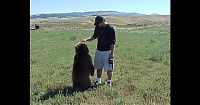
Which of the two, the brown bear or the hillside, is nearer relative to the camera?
the brown bear

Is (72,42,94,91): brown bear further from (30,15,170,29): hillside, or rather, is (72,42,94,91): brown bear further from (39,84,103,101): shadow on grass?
(30,15,170,29): hillside

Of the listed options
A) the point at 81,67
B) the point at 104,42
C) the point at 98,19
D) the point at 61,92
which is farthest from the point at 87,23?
the point at 61,92

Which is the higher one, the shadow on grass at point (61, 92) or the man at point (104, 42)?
the man at point (104, 42)

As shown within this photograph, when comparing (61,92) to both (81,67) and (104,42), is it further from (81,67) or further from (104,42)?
(104,42)

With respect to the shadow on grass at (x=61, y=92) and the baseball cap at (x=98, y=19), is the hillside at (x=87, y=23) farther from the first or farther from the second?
the baseball cap at (x=98, y=19)

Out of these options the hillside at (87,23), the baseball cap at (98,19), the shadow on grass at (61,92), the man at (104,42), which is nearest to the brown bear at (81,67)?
the shadow on grass at (61,92)

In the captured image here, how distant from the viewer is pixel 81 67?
7379mm

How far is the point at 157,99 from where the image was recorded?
21.8 ft

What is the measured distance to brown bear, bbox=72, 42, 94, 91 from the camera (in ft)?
24.2

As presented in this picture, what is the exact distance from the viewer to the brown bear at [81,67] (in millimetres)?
7383

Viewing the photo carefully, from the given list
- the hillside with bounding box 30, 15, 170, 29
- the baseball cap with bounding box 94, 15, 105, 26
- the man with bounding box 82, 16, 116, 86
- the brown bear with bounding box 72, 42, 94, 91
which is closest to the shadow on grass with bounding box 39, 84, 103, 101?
the brown bear with bounding box 72, 42, 94, 91
